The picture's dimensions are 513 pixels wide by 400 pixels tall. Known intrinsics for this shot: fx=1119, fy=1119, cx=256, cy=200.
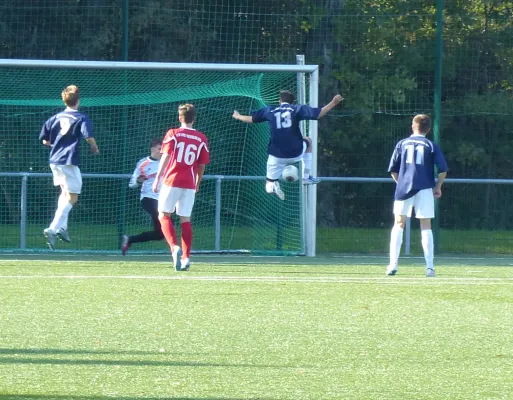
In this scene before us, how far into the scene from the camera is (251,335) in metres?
6.89

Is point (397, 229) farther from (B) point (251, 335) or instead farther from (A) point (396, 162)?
(B) point (251, 335)

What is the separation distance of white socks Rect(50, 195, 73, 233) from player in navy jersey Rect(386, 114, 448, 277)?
141 inches

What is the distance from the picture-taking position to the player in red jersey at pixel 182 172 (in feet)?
37.2

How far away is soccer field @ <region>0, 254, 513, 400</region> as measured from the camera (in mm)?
5312

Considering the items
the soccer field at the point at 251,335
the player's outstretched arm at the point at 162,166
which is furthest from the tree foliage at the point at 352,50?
the soccer field at the point at 251,335

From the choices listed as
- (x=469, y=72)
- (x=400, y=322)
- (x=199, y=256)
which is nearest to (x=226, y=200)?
(x=199, y=256)

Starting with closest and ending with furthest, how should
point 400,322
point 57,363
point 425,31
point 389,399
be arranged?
point 389,399 → point 57,363 → point 400,322 → point 425,31

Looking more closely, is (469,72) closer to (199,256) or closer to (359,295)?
(199,256)

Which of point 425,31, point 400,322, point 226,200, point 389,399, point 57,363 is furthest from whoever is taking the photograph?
point 425,31

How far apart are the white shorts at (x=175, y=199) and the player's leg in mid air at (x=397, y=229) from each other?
208 centimetres

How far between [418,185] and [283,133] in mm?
→ 3001

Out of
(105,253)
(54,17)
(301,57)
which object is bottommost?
(105,253)

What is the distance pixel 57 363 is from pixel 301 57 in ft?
32.1

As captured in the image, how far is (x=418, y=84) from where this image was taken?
64.2 feet
